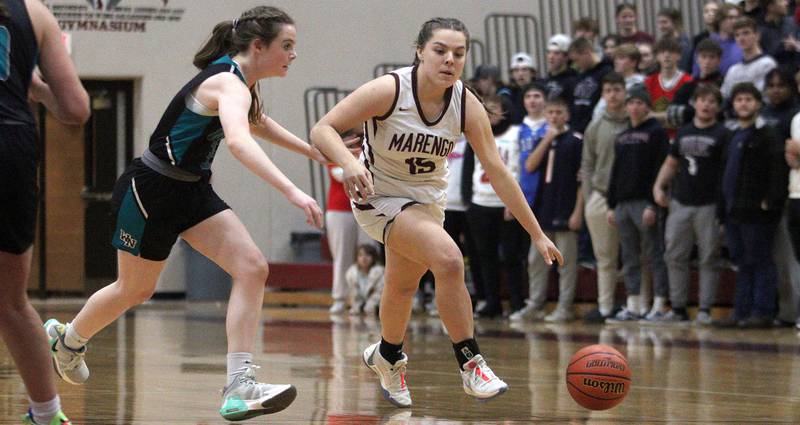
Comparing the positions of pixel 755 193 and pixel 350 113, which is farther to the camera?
pixel 755 193

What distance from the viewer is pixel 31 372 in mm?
4523

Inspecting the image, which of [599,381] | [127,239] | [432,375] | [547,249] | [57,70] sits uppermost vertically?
[57,70]

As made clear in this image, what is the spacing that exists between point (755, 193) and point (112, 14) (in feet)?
31.0

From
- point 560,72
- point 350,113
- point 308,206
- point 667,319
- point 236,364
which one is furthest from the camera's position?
point 560,72

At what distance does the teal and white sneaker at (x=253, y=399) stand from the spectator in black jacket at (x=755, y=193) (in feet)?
24.9

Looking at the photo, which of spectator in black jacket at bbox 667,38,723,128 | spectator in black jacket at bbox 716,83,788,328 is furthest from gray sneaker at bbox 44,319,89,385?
spectator in black jacket at bbox 667,38,723,128

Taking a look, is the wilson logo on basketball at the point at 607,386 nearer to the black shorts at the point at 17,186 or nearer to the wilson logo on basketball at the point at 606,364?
the wilson logo on basketball at the point at 606,364

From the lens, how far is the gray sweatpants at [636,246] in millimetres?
12812

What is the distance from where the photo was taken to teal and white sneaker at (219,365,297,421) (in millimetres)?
5348

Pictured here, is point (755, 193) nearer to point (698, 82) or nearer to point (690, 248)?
point (690, 248)

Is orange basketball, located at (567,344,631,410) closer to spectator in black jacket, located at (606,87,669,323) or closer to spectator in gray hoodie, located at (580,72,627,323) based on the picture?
spectator in black jacket, located at (606,87,669,323)

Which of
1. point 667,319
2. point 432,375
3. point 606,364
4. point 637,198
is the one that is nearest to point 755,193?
point 637,198

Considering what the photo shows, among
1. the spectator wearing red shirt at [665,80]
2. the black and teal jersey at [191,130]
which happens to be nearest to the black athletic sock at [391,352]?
the black and teal jersey at [191,130]

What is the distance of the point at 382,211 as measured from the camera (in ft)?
20.9
